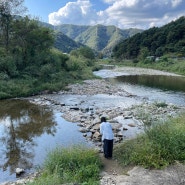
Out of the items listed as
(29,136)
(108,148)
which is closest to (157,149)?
(108,148)

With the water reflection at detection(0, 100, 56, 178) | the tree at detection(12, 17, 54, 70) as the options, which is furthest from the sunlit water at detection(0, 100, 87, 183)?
the tree at detection(12, 17, 54, 70)

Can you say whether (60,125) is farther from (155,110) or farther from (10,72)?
(10,72)

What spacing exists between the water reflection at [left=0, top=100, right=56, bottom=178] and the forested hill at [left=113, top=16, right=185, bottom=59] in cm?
6831

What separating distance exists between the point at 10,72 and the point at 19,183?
2436cm

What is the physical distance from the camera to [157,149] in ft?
32.4

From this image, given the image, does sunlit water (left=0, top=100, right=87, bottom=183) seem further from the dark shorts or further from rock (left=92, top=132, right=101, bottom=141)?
the dark shorts

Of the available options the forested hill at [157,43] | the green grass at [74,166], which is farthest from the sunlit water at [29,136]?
the forested hill at [157,43]

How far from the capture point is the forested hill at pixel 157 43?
8994cm

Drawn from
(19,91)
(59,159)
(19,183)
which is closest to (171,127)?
(59,159)

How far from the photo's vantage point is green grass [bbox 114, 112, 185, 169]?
9656mm

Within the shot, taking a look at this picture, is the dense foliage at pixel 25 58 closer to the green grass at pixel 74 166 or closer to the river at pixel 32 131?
the river at pixel 32 131

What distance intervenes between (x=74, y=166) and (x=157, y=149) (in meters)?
3.27

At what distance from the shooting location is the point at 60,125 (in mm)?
17969

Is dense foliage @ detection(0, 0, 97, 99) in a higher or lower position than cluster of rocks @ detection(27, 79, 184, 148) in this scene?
higher
